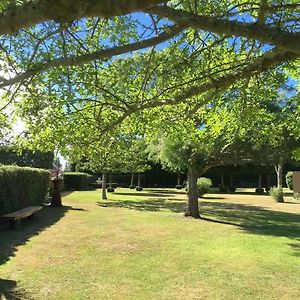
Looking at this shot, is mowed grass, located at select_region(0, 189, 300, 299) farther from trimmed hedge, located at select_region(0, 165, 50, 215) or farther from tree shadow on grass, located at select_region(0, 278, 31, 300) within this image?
trimmed hedge, located at select_region(0, 165, 50, 215)

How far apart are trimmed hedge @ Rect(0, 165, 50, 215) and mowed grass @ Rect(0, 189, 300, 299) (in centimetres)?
125

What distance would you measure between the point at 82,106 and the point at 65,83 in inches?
47.8

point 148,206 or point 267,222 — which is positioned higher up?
point 148,206

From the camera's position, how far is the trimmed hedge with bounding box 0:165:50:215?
16.1 metres

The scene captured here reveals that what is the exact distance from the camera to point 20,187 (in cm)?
1833

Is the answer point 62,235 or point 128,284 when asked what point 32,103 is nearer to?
point 128,284

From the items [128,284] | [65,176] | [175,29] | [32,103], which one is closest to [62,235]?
[128,284]

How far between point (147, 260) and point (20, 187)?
30.8 ft

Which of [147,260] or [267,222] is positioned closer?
[147,260]

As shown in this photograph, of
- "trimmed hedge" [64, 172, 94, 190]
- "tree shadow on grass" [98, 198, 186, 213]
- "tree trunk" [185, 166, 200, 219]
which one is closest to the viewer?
"tree trunk" [185, 166, 200, 219]

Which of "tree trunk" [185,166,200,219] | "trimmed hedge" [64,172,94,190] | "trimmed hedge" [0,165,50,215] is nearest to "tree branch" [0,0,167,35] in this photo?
"trimmed hedge" [0,165,50,215]

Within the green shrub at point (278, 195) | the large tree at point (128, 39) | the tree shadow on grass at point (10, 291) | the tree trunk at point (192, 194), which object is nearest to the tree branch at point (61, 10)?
the large tree at point (128, 39)

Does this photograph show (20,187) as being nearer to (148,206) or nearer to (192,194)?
(192,194)

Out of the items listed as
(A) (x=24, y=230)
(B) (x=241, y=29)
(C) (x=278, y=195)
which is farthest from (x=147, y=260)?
Answer: (C) (x=278, y=195)
